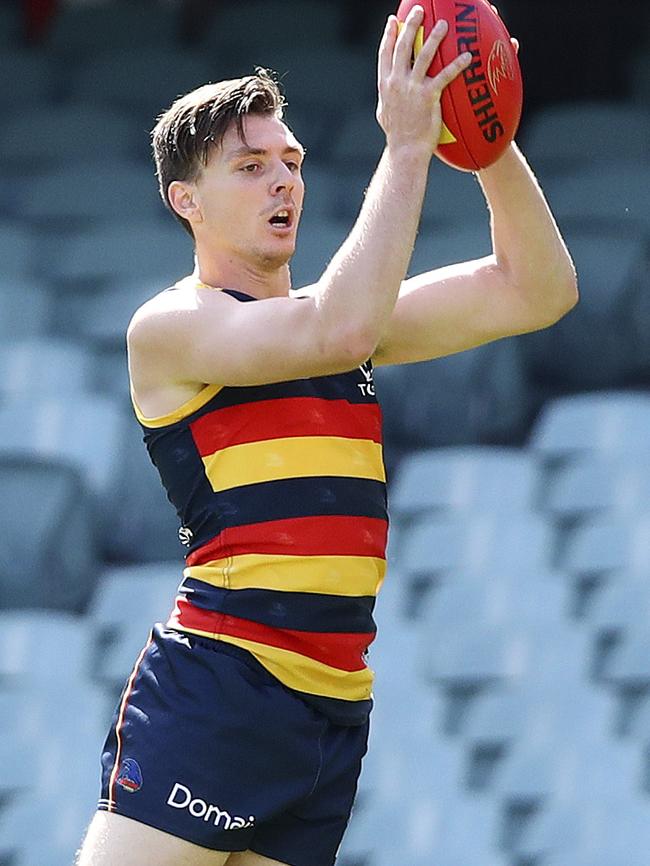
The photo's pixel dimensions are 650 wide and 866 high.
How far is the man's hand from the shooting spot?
212 cm

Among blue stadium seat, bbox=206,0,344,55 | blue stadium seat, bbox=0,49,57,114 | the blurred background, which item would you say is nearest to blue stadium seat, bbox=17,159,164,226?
the blurred background

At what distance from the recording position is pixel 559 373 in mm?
5164

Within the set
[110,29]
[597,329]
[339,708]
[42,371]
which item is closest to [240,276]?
[339,708]

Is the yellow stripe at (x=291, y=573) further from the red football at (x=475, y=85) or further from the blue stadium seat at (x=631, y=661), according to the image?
the blue stadium seat at (x=631, y=661)

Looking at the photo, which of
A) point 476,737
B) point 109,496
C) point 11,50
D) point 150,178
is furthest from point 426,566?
point 11,50

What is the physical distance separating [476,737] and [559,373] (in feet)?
4.95

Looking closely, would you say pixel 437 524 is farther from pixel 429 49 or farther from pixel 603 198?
pixel 429 49

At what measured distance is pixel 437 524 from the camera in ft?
14.5

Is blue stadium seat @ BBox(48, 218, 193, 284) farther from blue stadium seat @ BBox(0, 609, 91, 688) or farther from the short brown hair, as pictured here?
the short brown hair

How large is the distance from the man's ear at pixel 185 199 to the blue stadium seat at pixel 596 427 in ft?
7.55

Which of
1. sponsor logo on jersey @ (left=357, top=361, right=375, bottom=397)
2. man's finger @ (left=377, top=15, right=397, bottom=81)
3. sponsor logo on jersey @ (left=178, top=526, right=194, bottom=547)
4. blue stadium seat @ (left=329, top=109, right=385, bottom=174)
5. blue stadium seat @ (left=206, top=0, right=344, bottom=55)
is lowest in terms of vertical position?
sponsor logo on jersey @ (left=178, top=526, right=194, bottom=547)

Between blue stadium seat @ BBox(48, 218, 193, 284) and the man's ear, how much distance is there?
316cm

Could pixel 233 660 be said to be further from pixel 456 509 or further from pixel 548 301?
pixel 456 509

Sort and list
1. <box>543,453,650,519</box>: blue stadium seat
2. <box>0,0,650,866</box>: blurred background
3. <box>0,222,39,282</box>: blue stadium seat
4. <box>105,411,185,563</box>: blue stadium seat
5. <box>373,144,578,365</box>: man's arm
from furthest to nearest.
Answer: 1. <box>0,222,39,282</box>: blue stadium seat
2. <box>105,411,185,563</box>: blue stadium seat
3. <box>543,453,650,519</box>: blue stadium seat
4. <box>0,0,650,866</box>: blurred background
5. <box>373,144,578,365</box>: man's arm
